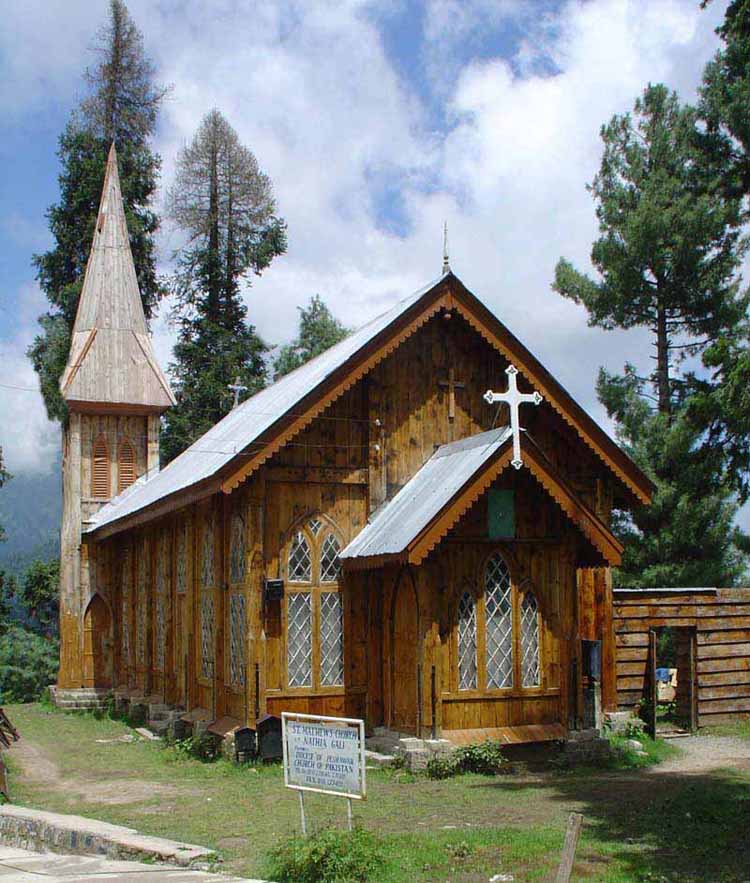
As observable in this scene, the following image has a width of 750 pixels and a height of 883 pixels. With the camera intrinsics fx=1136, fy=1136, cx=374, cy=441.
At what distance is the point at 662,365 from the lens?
33625 millimetres

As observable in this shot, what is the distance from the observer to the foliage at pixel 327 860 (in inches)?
373

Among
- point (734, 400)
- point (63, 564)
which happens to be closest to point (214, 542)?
point (734, 400)

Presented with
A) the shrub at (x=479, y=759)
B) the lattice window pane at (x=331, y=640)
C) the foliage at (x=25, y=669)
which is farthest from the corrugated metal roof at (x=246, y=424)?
the foliage at (x=25, y=669)

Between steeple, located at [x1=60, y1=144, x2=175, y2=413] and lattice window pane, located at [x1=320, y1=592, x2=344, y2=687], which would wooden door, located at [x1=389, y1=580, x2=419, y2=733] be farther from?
steeple, located at [x1=60, y1=144, x2=175, y2=413]

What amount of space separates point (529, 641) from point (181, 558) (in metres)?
8.43

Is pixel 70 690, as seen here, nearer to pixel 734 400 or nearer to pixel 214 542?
pixel 214 542

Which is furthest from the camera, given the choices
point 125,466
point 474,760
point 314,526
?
point 125,466

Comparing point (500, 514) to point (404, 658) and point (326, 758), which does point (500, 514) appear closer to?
point (404, 658)

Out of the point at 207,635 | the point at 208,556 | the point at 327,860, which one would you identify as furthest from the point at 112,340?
the point at 327,860

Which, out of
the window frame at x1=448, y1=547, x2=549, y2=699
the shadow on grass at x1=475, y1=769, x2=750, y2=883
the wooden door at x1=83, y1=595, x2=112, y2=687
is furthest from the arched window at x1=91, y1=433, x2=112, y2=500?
the shadow on grass at x1=475, y1=769, x2=750, y2=883

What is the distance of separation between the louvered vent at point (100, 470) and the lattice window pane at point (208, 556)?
37.6 feet

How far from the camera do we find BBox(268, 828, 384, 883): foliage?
9477 mm

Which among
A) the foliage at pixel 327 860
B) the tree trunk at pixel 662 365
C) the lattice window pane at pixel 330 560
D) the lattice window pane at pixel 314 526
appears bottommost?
the foliage at pixel 327 860

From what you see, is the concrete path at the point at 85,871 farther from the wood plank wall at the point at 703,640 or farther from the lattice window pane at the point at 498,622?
the wood plank wall at the point at 703,640
